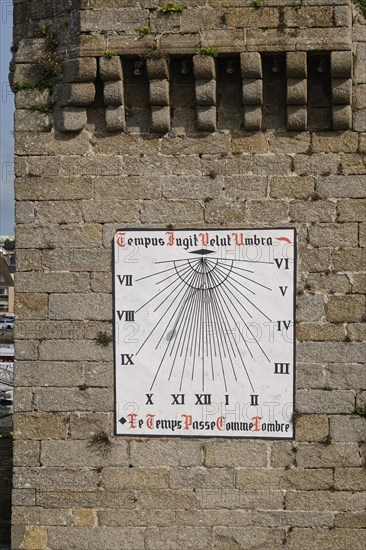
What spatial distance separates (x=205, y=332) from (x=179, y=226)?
3.20 feet

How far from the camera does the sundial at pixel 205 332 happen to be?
8.28 m

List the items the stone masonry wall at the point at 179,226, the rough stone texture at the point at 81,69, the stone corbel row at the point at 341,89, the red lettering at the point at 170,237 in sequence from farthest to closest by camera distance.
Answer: the red lettering at the point at 170,237 → the rough stone texture at the point at 81,69 → the stone masonry wall at the point at 179,226 → the stone corbel row at the point at 341,89

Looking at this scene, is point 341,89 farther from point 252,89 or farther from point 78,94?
point 78,94

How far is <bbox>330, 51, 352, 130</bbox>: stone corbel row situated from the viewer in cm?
807

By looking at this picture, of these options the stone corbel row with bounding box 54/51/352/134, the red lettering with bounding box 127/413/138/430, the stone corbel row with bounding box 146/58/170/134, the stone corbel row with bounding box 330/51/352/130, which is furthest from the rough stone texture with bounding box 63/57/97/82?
the red lettering with bounding box 127/413/138/430

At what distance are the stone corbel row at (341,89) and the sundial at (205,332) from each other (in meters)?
1.06

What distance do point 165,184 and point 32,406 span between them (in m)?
2.34

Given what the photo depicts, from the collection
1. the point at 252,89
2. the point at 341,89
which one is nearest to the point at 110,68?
the point at 252,89

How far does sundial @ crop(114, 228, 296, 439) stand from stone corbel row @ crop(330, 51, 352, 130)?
1.06 metres

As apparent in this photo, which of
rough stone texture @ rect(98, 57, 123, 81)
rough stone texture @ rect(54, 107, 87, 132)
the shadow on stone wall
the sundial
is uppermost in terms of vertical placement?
rough stone texture @ rect(98, 57, 123, 81)

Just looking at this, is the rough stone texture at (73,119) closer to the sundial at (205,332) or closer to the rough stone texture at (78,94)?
the rough stone texture at (78,94)

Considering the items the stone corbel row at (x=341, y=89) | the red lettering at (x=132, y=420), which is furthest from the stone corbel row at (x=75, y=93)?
the red lettering at (x=132, y=420)

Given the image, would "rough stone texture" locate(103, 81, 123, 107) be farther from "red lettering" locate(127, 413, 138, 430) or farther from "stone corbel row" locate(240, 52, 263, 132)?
"red lettering" locate(127, 413, 138, 430)

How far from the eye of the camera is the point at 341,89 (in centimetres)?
819
